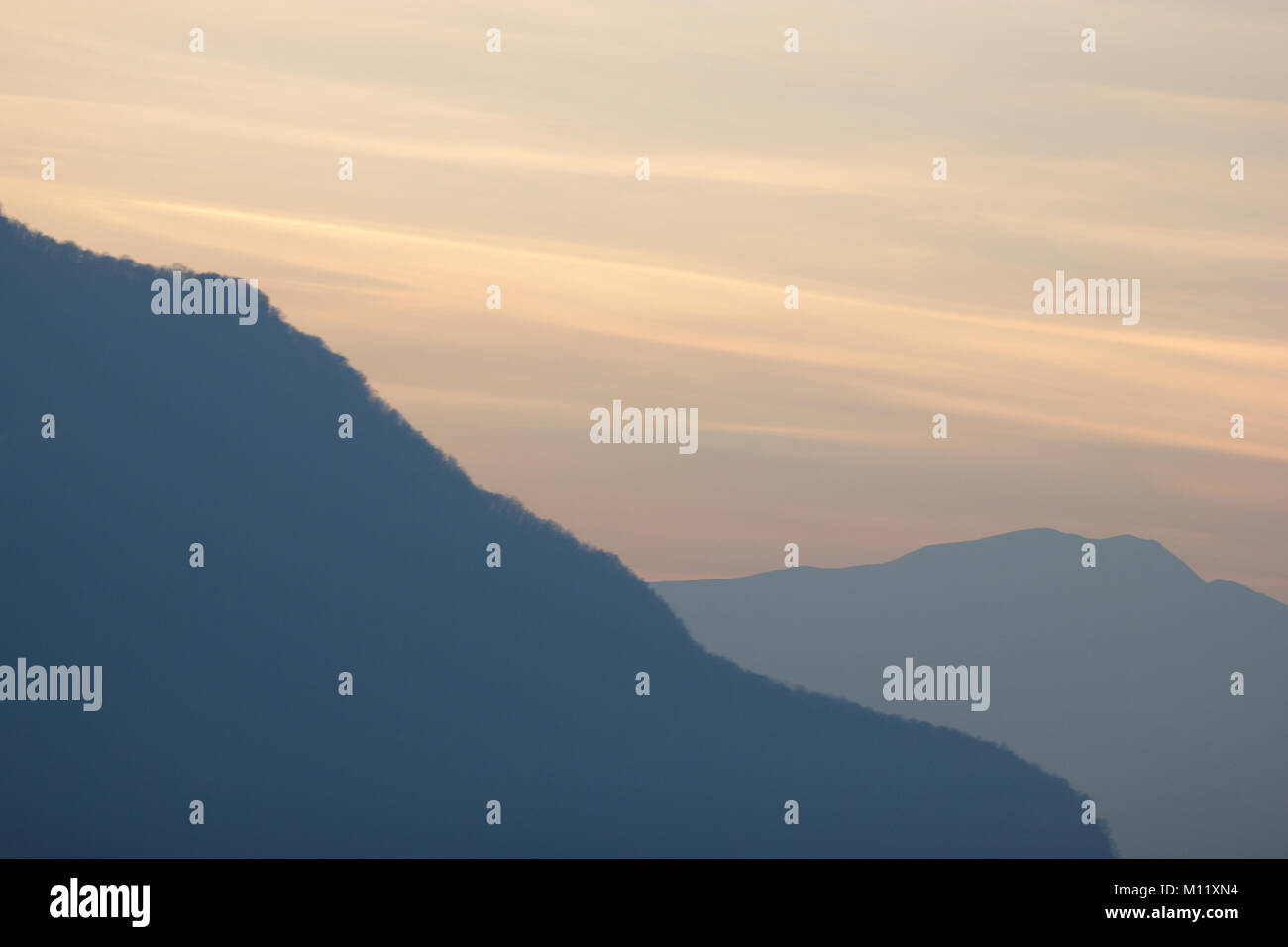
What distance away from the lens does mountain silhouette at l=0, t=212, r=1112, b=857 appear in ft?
40.9

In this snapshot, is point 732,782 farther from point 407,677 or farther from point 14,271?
point 14,271

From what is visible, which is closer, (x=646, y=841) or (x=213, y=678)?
(x=646, y=841)

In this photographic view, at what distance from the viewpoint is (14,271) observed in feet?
49.5

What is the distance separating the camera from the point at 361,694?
1349 cm

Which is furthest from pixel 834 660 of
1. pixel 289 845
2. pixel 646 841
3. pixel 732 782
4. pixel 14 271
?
pixel 14 271

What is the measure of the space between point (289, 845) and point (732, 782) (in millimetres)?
4787

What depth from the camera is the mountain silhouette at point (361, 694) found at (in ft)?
40.9

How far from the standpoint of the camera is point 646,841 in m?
12.3
